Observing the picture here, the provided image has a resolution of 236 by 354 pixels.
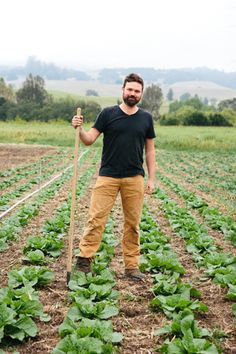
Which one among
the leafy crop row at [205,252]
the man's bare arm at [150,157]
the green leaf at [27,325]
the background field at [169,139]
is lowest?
the background field at [169,139]

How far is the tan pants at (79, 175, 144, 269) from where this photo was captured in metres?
5.99

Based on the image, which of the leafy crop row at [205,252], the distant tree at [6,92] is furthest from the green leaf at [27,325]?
the distant tree at [6,92]

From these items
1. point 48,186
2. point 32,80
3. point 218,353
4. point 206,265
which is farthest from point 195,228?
point 32,80

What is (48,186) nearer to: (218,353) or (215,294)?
(215,294)

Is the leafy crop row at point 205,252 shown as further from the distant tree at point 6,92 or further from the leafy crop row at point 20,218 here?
the distant tree at point 6,92

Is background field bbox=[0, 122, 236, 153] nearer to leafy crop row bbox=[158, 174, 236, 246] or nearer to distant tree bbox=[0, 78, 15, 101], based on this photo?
leafy crop row bbox=[158, 174, 236, 246]

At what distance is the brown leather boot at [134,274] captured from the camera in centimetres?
623

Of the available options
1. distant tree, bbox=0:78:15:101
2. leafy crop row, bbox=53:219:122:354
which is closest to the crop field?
leafy crop row, bbox=53:219:122:354

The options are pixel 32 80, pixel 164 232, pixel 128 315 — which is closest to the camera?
pixel 128 315

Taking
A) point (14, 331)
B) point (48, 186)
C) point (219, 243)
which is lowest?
point (48, 186)

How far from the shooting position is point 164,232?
31.2ft

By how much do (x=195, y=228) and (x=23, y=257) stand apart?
3.46m

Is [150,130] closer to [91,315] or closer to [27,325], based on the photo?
[91,315]

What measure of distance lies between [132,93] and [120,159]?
814 mm
